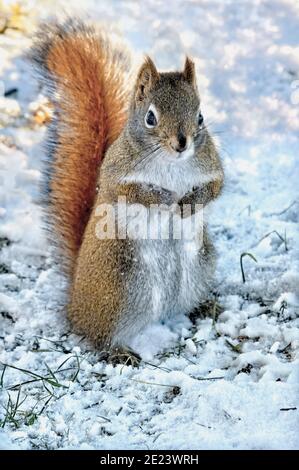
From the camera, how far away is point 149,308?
263cm

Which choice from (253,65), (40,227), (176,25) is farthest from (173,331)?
(176,25)

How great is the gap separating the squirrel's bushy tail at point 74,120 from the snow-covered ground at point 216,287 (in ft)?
0.94

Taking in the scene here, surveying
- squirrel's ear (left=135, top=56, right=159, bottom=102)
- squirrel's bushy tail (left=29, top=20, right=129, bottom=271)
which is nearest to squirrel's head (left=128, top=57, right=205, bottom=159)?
squirrel's ear (left=135, top=56, right=159, bottom=102)

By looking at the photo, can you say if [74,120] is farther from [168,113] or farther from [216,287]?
[216,287]

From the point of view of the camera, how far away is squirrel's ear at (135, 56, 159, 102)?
96.7 inches

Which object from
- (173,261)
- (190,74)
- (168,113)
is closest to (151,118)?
(168,113)

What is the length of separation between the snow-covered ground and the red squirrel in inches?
6.0

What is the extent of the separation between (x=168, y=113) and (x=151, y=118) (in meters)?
0.07

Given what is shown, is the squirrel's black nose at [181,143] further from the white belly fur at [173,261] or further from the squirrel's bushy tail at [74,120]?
the squirrel's bushy tail at [74,120]

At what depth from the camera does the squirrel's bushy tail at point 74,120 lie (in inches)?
114

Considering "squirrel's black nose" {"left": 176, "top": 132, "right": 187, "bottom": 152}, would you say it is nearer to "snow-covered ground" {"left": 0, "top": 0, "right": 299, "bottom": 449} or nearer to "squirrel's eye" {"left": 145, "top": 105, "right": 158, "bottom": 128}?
"squirrel's eye" {"left": 145, "top": 105, "right": 158, "bottom": 128}

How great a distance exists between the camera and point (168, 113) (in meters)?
2.38

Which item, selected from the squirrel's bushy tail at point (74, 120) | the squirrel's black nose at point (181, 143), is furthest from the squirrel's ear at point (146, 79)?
the squirrel's bushy tail at point (74, 120)
